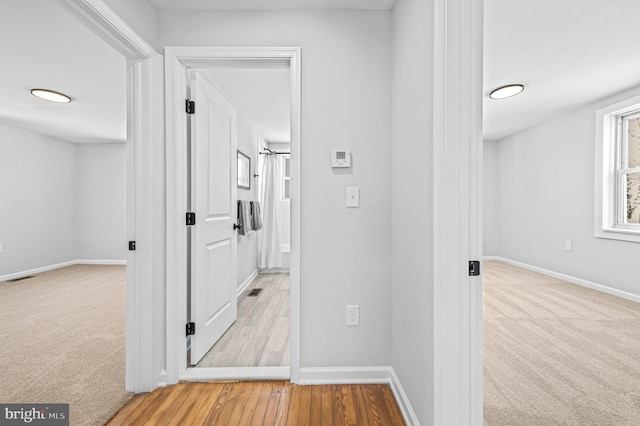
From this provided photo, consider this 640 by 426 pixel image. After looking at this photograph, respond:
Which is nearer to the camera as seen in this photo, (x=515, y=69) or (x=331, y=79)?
(x=331, y=79)

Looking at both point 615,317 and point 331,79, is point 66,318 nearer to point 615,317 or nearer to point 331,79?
point 331,79

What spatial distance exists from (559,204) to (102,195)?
25.3 feet

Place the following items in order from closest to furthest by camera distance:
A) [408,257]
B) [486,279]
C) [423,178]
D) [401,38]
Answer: [423,178] → [408,257] → [401,38] → [486,279]

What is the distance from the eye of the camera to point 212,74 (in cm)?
278

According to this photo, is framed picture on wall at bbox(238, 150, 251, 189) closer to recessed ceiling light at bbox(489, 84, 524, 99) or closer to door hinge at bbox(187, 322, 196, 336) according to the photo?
door hinge at bbox(187, 322, 196, 336)

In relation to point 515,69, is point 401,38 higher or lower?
lower

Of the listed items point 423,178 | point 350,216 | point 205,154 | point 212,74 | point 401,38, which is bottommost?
point 350,216

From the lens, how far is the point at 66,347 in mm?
2447

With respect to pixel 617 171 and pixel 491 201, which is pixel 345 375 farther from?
pixel 491 201

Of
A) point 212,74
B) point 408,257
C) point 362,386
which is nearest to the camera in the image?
point 408,257

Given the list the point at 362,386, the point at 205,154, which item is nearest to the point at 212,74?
the point at 205,154

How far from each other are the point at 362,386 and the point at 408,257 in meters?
0.90

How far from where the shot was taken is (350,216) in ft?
6.45

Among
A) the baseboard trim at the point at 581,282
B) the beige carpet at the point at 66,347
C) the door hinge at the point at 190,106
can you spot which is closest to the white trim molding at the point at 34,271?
the beige carpet at the point at 66,347
